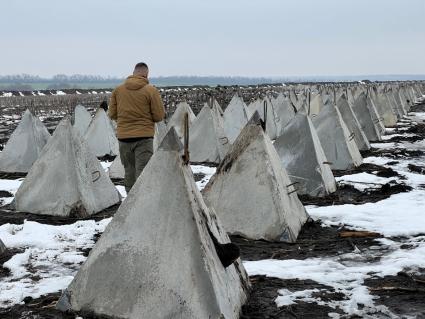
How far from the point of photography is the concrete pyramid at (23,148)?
12352 millimetres

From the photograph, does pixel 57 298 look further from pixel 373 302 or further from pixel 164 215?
pixel 373 302

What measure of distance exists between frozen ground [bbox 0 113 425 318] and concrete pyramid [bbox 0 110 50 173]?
529 cm

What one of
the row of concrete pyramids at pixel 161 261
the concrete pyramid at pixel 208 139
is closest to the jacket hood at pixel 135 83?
the row of concrete pyramids at pixel 161 261

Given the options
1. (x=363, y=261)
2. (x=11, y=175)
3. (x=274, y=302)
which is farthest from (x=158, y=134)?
(x=274, y=302)

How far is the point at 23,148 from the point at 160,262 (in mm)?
9369

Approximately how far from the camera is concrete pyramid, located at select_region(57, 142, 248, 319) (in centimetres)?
395

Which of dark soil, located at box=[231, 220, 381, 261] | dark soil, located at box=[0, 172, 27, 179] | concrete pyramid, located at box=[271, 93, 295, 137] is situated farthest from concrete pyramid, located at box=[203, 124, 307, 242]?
concrete pyramid, located at box=[271, 93, 295, 137]

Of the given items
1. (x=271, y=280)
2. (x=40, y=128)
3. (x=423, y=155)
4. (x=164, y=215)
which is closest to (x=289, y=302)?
(x=271, y=280)

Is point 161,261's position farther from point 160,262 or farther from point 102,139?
point 102,139

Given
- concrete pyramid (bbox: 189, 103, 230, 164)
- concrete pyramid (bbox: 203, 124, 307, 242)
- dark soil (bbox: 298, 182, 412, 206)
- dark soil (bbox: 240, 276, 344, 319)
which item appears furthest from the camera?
concrete pyramid (bbox: 189, 103, 230, 164)

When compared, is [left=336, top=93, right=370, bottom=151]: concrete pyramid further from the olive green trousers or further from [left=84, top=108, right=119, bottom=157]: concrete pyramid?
the olive green trousers

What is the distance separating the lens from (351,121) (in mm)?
14336

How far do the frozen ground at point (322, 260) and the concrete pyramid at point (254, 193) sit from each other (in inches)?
29.5

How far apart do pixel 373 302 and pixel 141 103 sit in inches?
155
